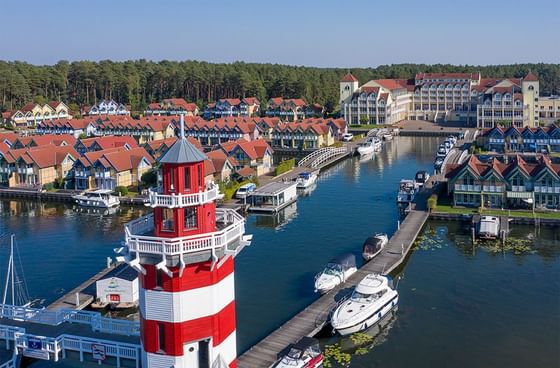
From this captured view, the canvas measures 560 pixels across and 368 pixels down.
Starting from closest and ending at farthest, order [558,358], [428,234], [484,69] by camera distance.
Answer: [558,358]
[428,234]
[484,69]

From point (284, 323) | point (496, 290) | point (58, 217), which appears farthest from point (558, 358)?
point (58, 217)

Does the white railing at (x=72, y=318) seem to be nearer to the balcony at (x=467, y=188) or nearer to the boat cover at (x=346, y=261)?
the boat cover at (x=346, y=261)

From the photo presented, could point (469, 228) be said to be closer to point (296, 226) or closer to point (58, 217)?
point (296, 226)

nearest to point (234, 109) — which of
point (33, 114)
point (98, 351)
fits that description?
point (33, 114)

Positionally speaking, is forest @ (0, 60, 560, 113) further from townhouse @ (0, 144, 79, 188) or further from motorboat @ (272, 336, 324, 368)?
motorboat @ (272, 336, 324, 368)

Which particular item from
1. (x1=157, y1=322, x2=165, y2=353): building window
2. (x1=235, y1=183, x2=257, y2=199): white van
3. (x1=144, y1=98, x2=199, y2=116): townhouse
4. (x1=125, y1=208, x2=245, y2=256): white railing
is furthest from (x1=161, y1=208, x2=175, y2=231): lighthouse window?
(x1=144, y1=98, x2=199, y2=116): townhouse

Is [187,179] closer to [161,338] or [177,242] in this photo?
[177,242]
